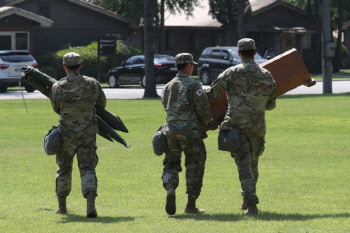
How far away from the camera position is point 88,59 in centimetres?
5156

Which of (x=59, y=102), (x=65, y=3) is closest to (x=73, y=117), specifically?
(x=59, y=102)

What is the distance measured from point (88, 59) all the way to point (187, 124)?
41575 millimetres

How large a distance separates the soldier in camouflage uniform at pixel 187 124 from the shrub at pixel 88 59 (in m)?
39.8

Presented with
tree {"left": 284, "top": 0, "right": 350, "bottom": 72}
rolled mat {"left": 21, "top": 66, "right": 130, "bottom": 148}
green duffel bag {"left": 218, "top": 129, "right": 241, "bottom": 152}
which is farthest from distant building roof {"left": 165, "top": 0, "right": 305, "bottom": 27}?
green duffel bag {"left": 218, "top": 129, "right": 241, "bottom": 152}

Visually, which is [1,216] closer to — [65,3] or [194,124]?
[194,124]

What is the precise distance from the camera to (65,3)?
58.5 m

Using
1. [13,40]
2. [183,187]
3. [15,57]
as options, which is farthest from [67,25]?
[183,187]

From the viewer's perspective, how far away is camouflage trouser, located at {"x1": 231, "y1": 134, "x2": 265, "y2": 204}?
10.3 meters

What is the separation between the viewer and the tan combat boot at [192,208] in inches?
413

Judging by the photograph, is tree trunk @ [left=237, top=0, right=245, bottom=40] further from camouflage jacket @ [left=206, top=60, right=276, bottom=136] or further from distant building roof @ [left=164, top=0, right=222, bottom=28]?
camouflage jacket @ [left=206, top=60, right=276, bottom=136]

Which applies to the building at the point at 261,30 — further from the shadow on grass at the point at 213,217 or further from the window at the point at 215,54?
the shadow on grass at the point at 213,217

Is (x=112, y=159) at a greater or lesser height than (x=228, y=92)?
lesser

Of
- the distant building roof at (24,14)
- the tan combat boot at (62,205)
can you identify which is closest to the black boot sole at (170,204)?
the tan combat boot at (62,205)

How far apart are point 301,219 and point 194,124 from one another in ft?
4.87
